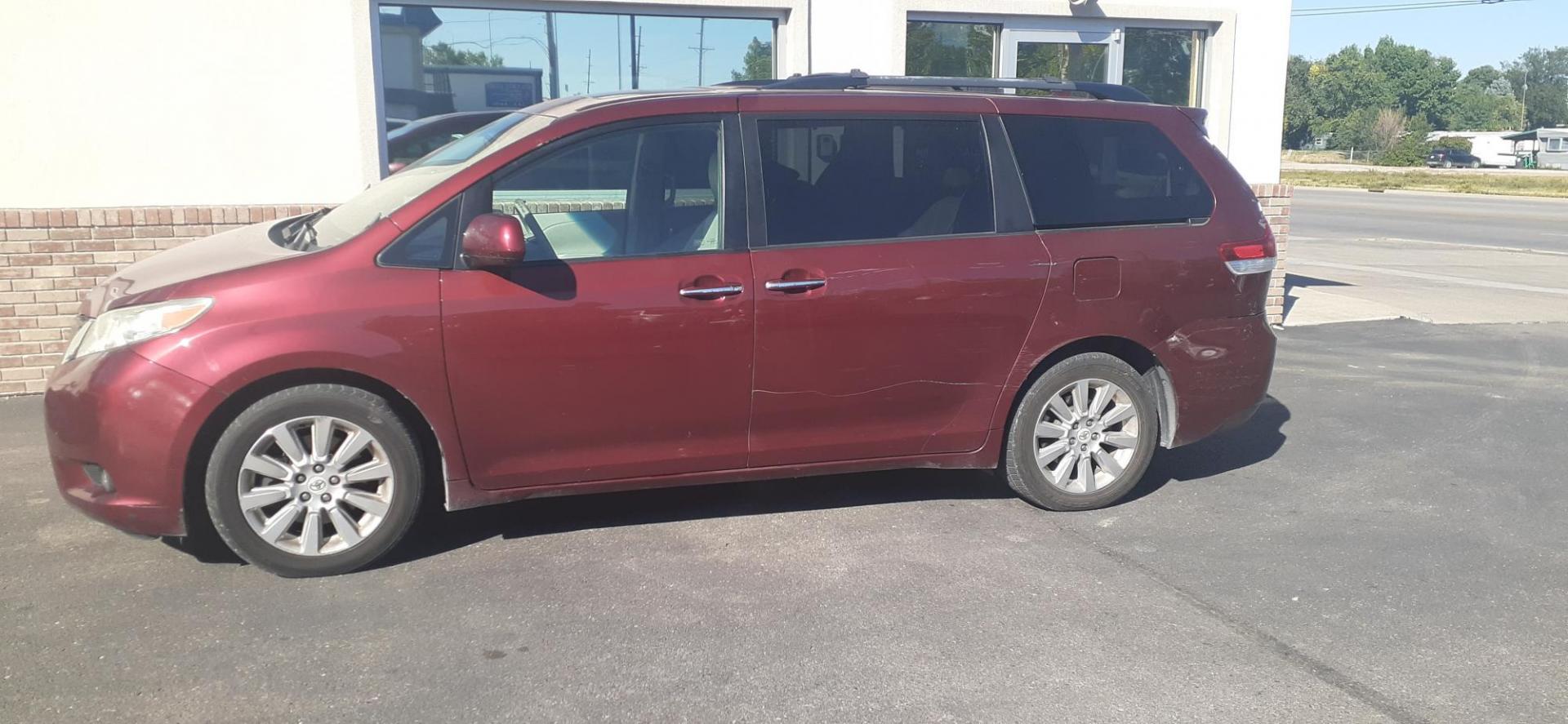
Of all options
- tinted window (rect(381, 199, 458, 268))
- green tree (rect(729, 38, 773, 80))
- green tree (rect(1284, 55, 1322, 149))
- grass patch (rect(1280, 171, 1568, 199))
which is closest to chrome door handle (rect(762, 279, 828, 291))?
tinted window (rect(381, 199, 458, 268))

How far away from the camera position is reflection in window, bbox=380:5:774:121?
8.92 meters

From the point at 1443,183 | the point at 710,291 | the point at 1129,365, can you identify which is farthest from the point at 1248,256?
the point at 1443,183

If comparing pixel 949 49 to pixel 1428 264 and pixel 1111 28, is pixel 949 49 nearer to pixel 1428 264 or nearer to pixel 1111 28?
pixel 1111 28

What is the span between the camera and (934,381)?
210 inches

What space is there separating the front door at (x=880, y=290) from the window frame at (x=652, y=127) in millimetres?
98

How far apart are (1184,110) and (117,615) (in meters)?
4.82

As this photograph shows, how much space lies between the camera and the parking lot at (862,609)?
3.77 m

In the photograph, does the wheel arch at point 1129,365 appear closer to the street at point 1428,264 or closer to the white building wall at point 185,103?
the white building wall at point 185,103

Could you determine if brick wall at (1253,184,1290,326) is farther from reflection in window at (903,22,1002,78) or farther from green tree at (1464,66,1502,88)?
green tree at (1464,66,1502,88)

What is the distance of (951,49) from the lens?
34.2 feet

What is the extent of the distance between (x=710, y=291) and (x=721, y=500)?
4.04ft

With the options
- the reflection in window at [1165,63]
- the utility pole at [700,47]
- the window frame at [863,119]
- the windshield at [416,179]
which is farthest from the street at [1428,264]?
the windshield at [416,179]

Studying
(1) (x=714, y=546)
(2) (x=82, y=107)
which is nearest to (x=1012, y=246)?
(1) (x=714, y=546)

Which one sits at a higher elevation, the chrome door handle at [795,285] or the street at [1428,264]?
the chrome door handle at [795,285]
